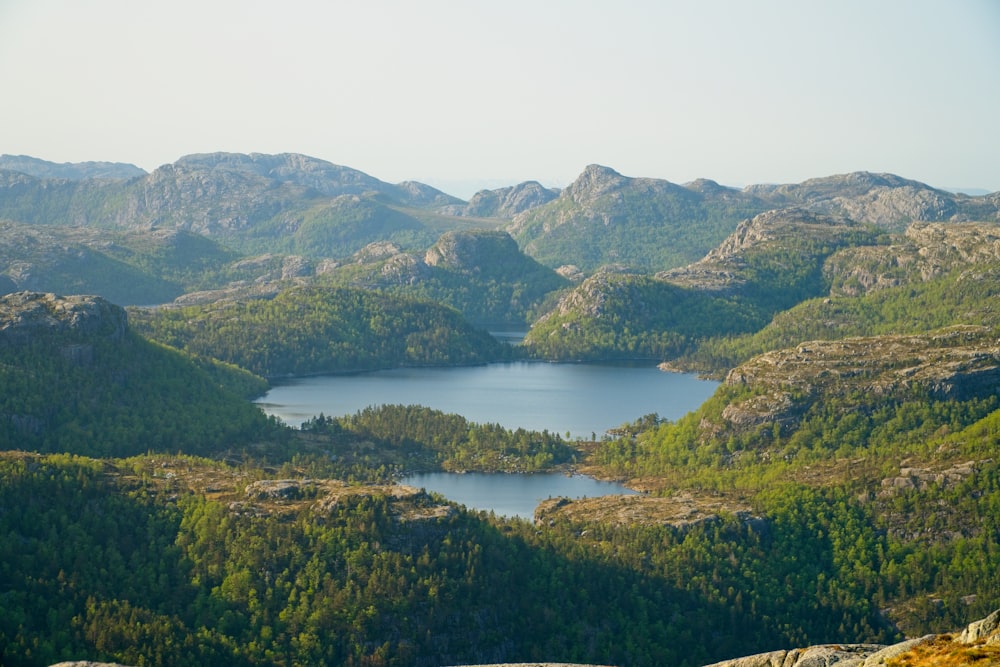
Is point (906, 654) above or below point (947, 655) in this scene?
below

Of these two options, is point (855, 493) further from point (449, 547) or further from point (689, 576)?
point (449, 547)

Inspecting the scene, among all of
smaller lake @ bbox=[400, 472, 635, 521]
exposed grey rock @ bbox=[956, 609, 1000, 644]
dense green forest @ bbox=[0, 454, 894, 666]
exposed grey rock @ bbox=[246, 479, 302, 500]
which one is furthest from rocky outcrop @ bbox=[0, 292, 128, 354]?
exposed grey rock @ bbox=[956, 609, 1000, 644]

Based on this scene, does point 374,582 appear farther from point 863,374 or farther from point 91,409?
point 863,374

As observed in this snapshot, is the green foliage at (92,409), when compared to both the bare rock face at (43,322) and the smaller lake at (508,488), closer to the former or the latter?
the bare rock face at (43,322)

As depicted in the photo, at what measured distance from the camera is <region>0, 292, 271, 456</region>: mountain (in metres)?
177

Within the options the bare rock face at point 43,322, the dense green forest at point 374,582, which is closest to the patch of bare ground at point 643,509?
the dense green forest at point 374,582

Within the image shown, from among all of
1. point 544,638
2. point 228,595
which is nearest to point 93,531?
point 228,595

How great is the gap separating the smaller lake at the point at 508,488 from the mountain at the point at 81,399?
32862mm

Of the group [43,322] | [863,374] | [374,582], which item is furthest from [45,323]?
[863,374]

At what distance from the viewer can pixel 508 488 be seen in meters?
178

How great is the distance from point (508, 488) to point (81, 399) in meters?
62.2

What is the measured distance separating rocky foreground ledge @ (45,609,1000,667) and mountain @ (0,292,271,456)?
127 meters

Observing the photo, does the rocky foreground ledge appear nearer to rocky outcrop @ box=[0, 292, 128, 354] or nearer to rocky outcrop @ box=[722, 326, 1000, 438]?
rocky outcrop @ box=[722, 326, 1000, 438]

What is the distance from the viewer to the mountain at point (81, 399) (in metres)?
177
